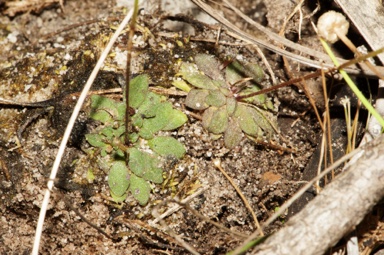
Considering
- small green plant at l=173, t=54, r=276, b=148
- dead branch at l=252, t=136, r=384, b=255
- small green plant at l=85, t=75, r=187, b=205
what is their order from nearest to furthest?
dead branch at l=252, t=136, r=384, b=255
small green plant at l=85, t=75, r=187, b=205
small green plant at l=173, t=54, r=276, b=148

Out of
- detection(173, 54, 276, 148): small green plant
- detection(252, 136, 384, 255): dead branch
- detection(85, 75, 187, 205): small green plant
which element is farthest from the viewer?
detection(173, 54, 276, 148): small green plant

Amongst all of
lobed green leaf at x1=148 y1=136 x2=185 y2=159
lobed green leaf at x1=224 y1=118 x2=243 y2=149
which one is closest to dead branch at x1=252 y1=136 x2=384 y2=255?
lobed green leaf at x1=224 y1=118 x2=243 y2=149

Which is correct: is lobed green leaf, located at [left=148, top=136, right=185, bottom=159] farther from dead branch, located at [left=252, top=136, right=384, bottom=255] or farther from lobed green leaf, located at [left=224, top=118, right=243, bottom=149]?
dead branch, located at [left=252, top=136, right=384, bottom=255]

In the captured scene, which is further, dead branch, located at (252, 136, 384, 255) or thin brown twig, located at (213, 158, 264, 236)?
thin brown twig, located at (213, 158, 264, 236)

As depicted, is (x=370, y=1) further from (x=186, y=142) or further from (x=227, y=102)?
(x=186, y=142)

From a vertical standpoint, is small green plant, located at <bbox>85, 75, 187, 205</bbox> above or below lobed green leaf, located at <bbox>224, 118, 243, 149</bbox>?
below

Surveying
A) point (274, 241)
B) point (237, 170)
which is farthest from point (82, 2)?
point (274, 241)

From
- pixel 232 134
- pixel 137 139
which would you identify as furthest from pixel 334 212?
pixel 137 139
